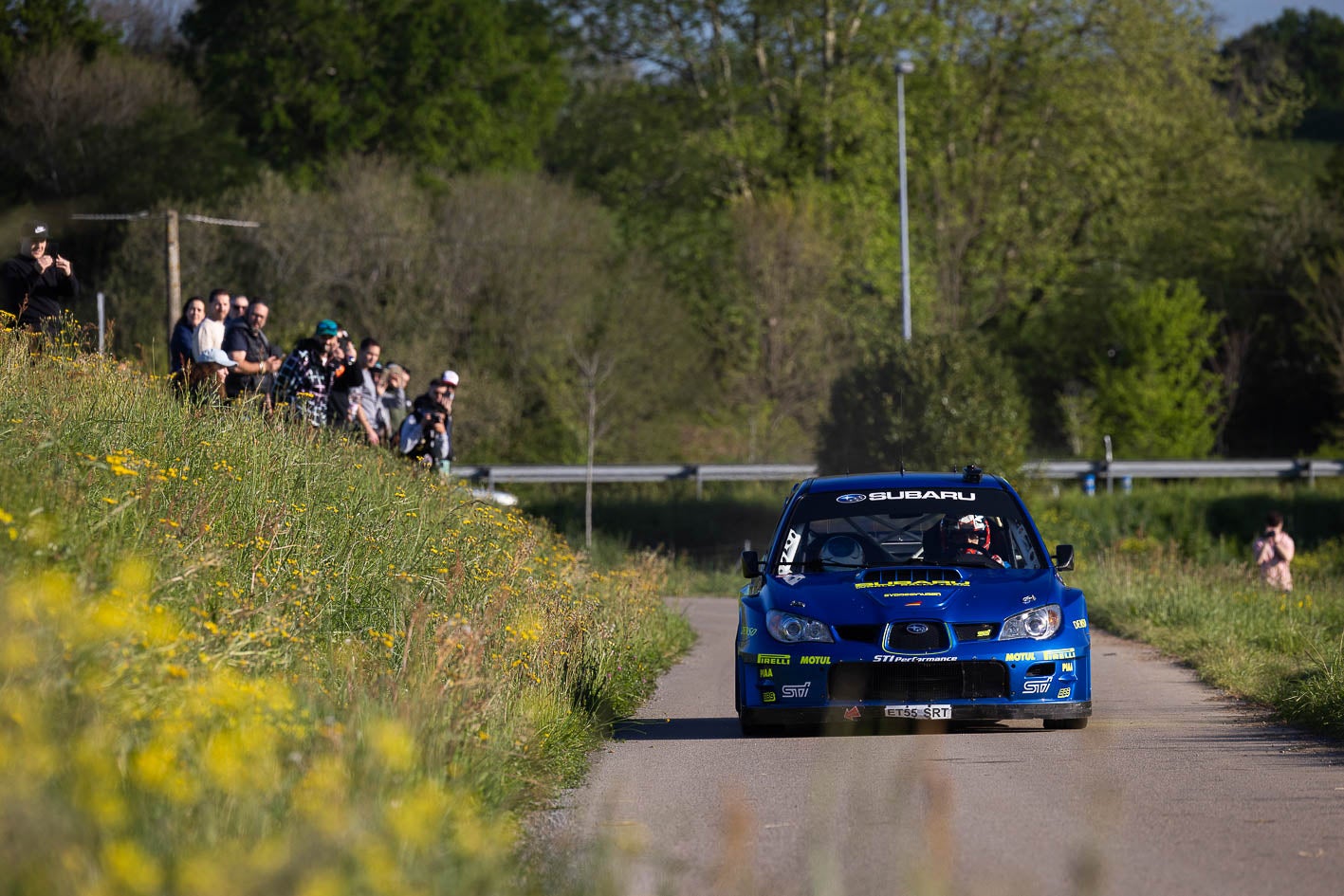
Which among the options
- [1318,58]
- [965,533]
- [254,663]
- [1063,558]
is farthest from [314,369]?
[1318,58]

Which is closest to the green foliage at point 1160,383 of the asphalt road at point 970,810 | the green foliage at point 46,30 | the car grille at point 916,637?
the green foliage at point 46,30

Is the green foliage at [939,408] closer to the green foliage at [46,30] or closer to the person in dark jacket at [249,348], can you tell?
the person in dark jacket at [249,348]

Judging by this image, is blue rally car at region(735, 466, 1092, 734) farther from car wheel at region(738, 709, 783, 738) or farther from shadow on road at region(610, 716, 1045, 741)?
shadow on road at region(610, 716, 1045, 741)

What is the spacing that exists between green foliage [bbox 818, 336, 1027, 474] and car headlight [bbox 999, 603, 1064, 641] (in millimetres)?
25850

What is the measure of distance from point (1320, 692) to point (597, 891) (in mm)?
7992

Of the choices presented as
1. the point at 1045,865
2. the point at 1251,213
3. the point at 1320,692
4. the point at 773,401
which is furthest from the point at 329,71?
the point at 1045,865

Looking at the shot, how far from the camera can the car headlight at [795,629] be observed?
1151 centimetres

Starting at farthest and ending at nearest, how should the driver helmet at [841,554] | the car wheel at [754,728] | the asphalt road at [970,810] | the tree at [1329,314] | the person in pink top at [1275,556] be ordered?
the tree at [1329,314] → the person in pink top at [1275,556] → the driver helmet at [841,554] → the car wheel at [754,728] → the asphalt road at [970,810]

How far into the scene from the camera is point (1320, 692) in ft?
40.8

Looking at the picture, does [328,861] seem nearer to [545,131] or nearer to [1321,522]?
[1321,522]

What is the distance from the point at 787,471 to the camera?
161 ft

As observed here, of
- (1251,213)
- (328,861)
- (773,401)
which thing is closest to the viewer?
(328,861)

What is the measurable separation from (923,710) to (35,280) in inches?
342

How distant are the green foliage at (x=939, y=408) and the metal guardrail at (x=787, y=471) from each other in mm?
9147
